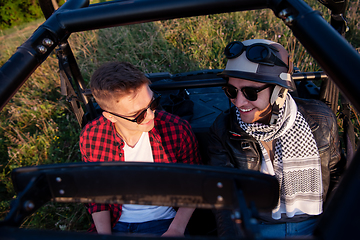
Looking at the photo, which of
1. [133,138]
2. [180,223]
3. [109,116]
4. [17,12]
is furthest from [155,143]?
[17,12]

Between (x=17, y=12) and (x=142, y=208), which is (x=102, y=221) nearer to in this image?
(x=142, y=208)

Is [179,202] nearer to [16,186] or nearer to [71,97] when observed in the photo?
[16,186]

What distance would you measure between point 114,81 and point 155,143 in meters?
0.59

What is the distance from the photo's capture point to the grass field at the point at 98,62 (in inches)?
137

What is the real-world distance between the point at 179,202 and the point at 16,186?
1.70ft

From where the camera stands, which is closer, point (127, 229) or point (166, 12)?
point (166, 12)

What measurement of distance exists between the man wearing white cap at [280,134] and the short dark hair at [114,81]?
693mm

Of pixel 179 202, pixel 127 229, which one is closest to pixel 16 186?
pixel 179 202

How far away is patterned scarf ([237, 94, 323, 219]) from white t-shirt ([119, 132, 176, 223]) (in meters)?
0.80

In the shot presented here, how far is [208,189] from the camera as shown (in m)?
0.68

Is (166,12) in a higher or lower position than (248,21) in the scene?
lower

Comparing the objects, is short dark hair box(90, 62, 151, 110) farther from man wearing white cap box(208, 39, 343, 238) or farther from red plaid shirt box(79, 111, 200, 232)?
man wearing white cap box(208, 39, 343, 238)

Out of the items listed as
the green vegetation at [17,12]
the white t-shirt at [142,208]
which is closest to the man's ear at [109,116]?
the white t-shirt at [142,208]

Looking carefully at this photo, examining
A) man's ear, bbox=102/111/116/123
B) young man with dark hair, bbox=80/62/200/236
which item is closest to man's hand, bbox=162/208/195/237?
young man with dark hair, bbox=80/62/200/236
